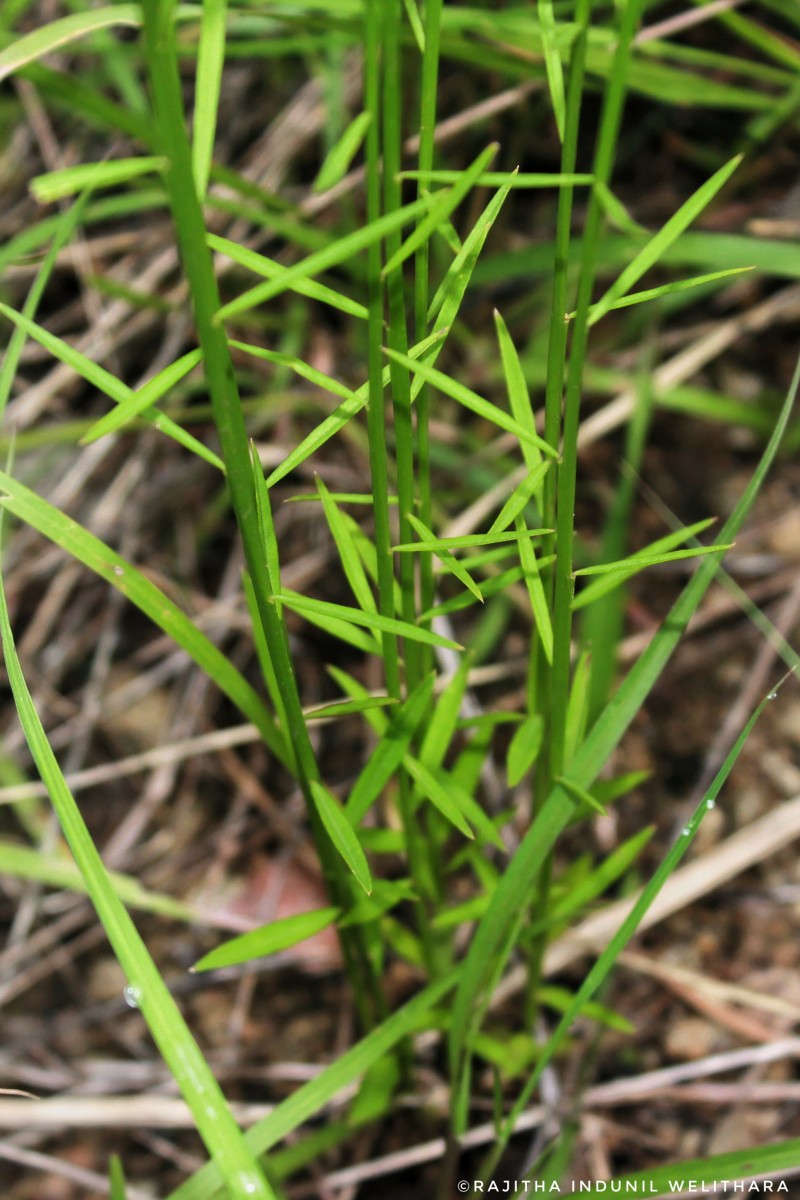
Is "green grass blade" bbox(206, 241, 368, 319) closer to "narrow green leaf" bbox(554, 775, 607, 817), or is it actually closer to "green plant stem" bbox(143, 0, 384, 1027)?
"green plant stem" bbox(143, 0, 384, 1027)

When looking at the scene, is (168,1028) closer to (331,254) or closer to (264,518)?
(264,518)

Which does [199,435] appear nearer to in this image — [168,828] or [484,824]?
[168,828]

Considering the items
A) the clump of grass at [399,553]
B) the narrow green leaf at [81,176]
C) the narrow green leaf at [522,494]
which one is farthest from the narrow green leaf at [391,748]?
the narrow green leaf at [81,176]

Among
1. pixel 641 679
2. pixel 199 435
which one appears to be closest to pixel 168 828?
pixel 199 435

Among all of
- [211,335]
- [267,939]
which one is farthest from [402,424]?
[267,939]

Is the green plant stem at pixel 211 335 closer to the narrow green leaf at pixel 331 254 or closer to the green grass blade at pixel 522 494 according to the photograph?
the narrow green leaf at pixel 331 254

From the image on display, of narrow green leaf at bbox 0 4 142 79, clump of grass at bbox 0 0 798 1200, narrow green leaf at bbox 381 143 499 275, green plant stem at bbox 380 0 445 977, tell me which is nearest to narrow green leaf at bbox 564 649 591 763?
clump of grass at bbox 0 0 798 1200
